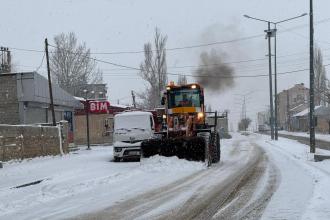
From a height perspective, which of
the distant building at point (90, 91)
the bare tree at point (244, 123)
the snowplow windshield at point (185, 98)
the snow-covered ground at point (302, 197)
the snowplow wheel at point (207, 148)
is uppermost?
the distant building at point (90, 91)

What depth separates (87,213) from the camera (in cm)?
992

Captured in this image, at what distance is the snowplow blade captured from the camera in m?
19.4

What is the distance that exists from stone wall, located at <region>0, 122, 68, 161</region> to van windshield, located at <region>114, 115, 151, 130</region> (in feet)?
13.3

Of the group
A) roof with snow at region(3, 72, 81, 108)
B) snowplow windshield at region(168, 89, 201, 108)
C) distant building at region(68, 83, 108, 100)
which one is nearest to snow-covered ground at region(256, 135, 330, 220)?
snowplow windshield at region(168, 89, 201, 108)

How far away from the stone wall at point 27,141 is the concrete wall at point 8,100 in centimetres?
434

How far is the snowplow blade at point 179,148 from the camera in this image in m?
19.4

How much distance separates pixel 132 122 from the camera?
24.3 metres

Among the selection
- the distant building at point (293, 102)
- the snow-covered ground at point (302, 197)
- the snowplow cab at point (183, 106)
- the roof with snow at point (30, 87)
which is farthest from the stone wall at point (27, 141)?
the distant building at point (293, 102)

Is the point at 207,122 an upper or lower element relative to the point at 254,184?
upper

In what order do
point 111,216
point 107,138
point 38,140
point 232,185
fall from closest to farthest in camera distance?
point 111,216 < point 232,185 < point 38,140 < point 107,138

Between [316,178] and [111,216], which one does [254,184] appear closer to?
[316,178]

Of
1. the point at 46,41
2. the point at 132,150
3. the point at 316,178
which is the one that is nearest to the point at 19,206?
the point at 316,178

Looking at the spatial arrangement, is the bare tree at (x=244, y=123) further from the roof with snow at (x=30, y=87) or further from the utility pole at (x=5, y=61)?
the roof with snow at (x=30, y=87)

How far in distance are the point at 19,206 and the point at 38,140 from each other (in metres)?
14.8
